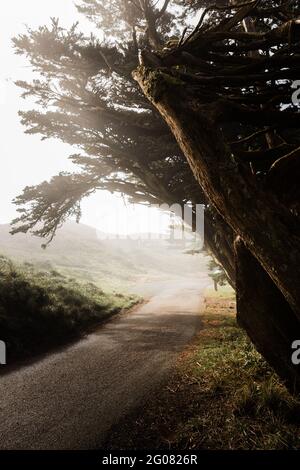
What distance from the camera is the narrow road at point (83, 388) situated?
4816 millimetres

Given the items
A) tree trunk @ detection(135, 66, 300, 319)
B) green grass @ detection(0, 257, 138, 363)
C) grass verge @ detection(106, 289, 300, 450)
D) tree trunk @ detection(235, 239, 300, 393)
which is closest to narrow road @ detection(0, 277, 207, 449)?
grass verge @ detection(106, 289, 300, 450)

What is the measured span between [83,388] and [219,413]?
2806mm

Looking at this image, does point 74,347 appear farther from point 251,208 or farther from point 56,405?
point 251,208

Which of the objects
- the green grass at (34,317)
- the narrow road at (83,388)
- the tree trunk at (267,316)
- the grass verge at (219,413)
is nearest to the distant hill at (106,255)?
the green grass at (34,317)

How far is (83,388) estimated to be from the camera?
656 cm

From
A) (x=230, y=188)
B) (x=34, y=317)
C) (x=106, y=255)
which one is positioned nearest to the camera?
(x=230, y=188)

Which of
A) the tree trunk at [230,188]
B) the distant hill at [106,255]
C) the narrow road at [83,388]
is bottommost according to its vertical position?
the distant hill at [106,255]

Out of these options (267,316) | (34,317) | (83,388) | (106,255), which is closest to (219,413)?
(267,316)

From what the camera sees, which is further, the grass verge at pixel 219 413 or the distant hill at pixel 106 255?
the distant hill at pixel 106 255

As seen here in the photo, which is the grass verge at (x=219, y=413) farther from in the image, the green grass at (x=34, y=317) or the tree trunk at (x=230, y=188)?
the green grass at (x=34, y=317)

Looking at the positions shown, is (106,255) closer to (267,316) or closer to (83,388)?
(83,388)

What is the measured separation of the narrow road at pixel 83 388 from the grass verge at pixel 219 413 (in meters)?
0.43

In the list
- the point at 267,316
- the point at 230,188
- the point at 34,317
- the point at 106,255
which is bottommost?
the point at 106,255
